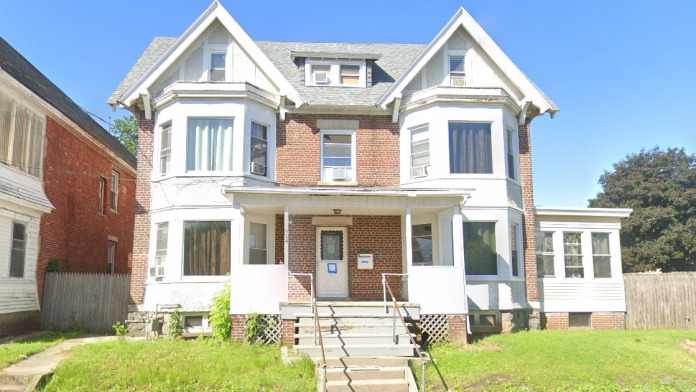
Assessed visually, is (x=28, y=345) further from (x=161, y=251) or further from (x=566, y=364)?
(x=566, y=364)

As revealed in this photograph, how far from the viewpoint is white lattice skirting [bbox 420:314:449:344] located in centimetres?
1326

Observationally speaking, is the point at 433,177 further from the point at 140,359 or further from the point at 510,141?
the point at 140,359

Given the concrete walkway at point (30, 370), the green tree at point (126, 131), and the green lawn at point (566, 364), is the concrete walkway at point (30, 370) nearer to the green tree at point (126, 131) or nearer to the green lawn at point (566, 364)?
the green lawn at point (566, 364)

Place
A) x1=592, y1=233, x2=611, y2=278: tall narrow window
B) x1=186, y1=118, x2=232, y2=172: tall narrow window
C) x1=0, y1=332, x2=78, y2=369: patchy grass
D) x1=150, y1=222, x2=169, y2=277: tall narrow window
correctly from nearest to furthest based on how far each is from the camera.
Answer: x1=0, y1=332, x2=78, y2=369: patchy grass < x1=150, y1=222, x2=169, y2=277: tall narrow window < x1=186, y1=118, x2=232, y2=172: tall narrow window < x1=592, y1=233, x2=611, y2=278: tall narrow window

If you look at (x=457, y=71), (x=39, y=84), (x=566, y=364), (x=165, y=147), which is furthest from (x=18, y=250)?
(x=566, y=364)

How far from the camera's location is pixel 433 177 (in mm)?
16016

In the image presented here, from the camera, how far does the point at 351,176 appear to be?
16812 millimetres

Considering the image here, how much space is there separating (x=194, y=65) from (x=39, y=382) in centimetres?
995

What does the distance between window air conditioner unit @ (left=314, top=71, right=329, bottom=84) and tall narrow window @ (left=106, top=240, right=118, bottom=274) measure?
11.5 metres

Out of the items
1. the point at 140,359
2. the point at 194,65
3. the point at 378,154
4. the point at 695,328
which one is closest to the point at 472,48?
the point at 378,154

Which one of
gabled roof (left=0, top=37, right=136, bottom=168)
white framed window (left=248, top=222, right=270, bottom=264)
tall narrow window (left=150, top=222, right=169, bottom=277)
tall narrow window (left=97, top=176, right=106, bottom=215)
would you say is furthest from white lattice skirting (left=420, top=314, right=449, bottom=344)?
tall narrow window (left=97, top=176, right=106, bottom=215)

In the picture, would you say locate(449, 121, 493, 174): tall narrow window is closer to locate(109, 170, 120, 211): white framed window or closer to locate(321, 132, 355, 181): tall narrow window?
locate(321, 132, 355, 181): tall narrow window

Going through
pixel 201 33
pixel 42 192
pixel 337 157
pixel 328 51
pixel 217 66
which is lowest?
pixel 42 192

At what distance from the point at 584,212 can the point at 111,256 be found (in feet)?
60.5
